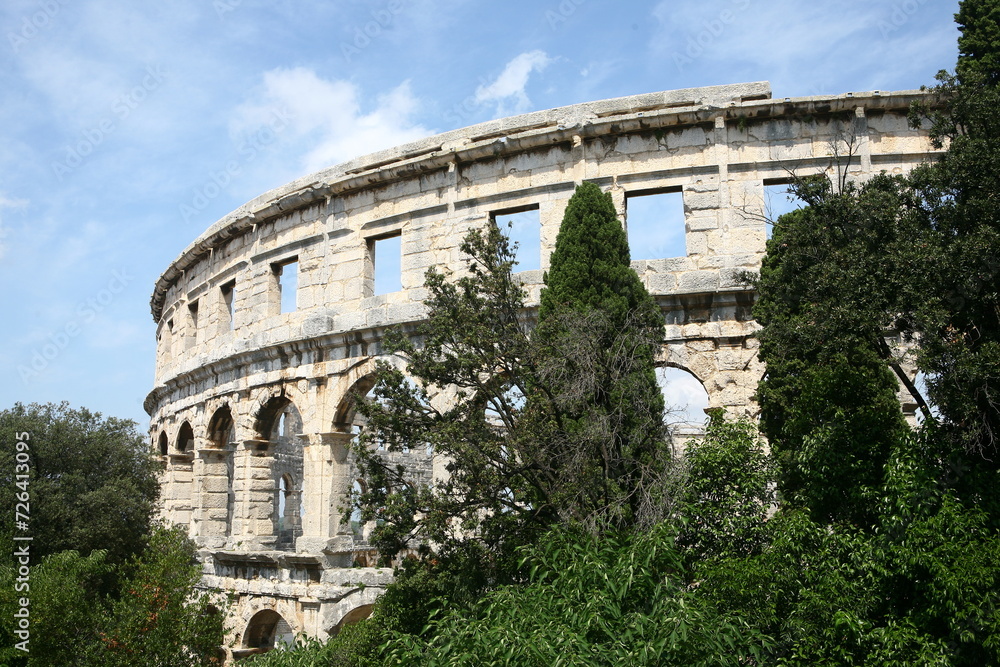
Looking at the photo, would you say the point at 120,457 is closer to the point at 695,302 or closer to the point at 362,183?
the point at 362,183

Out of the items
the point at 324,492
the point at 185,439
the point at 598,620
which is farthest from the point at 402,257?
the point at 598,620

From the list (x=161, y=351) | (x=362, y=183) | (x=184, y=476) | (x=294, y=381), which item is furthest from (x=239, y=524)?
(x=161, y=351)

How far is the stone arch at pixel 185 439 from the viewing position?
18.7 m

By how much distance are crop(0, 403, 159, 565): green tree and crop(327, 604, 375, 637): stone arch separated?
395cm

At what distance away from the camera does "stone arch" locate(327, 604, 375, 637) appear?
12938mm

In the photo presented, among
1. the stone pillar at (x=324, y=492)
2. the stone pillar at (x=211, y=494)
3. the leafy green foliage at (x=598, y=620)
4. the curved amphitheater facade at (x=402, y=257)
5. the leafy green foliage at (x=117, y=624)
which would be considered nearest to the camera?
the leafy green foliage at (x=598, y=620)

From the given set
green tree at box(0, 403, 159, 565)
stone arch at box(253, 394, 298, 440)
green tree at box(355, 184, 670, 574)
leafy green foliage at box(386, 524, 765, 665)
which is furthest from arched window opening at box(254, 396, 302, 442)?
leafy green foliage at box(386, 524, 765, 665)

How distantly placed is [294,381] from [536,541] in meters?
7.45

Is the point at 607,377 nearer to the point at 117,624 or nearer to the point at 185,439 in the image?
the point at 117,624

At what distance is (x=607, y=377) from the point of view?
921cm

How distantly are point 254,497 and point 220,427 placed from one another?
2517mm

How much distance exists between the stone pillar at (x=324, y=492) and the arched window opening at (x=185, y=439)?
5701mm

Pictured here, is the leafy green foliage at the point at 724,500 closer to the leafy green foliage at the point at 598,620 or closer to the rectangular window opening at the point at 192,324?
the leafy green foliage at the point at 598,620

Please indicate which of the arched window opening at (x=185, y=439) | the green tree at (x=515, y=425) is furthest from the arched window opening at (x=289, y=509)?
the green tree at (x=515, y=425)
